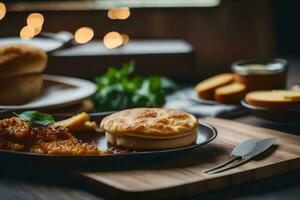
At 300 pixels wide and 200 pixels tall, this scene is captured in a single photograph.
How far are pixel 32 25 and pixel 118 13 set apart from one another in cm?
40

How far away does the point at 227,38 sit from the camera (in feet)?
10.7

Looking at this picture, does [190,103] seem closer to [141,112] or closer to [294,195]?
[141,112]

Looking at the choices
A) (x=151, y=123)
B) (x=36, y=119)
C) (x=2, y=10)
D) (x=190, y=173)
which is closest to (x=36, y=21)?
(x=2, y=10)

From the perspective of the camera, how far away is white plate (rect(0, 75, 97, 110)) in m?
1.93

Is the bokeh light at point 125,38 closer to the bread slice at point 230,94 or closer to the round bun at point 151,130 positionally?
the bread slice at point 230,94

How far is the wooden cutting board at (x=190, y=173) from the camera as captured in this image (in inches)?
54.1

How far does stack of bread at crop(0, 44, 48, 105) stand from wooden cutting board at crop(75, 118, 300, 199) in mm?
638

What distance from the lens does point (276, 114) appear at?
1930mm

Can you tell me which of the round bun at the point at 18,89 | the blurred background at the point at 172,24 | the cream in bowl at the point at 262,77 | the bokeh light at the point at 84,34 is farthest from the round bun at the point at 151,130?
the bokeh light at the point at 84,34

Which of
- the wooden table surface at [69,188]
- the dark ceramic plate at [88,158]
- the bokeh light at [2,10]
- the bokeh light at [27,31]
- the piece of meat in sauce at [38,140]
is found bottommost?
the wooden table surface at [69,188]

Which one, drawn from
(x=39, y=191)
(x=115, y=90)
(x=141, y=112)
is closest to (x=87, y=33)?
(x=115, y=90)

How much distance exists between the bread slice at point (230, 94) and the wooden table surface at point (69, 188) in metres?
0.64

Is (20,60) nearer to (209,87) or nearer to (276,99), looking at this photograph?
(209,87)

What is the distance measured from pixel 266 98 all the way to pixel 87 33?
1546 millimetres
